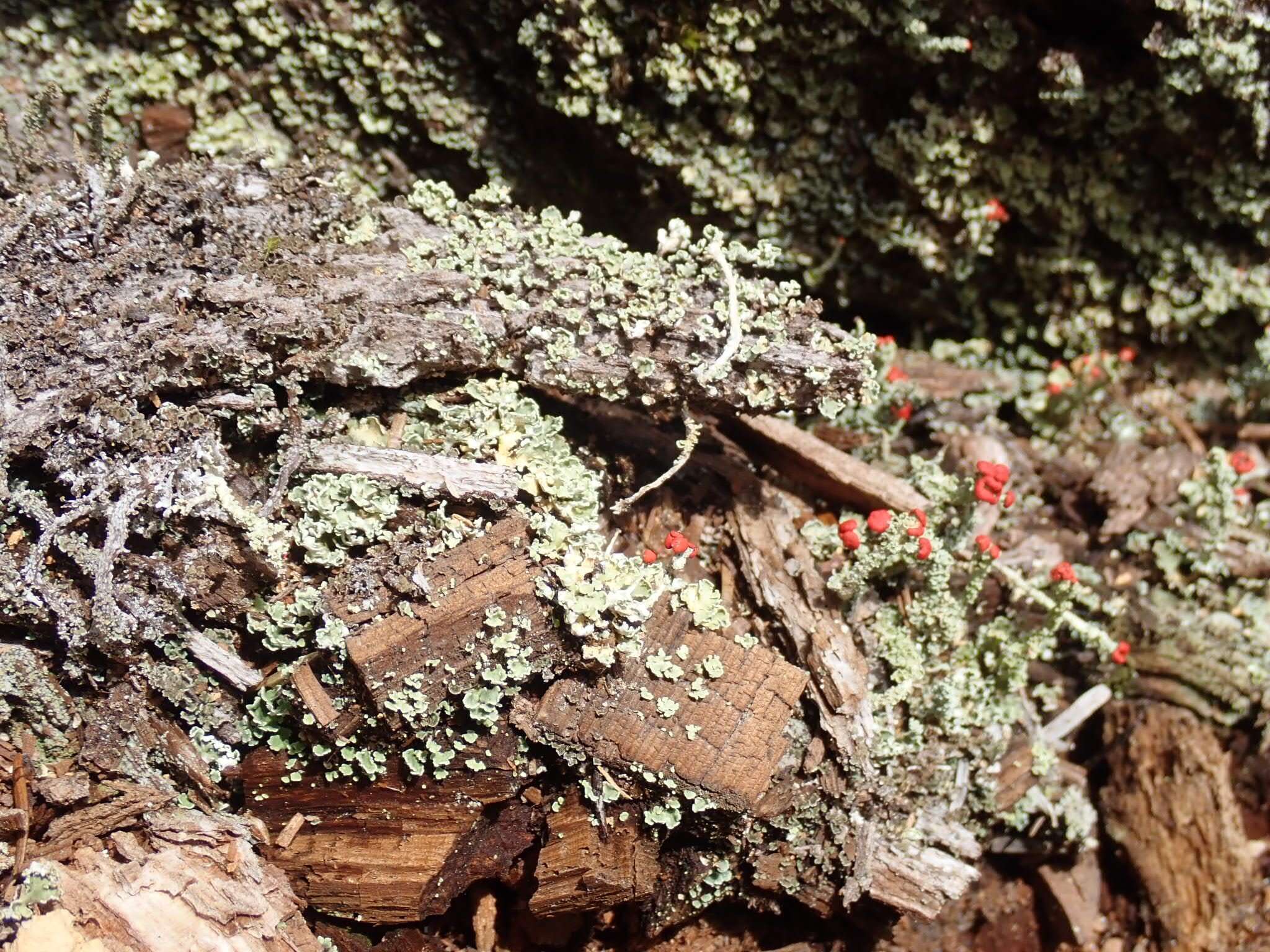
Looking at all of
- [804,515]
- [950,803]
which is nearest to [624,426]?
[804,515]

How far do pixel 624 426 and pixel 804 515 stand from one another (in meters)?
0.76

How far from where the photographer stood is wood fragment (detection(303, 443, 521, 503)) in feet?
9.36

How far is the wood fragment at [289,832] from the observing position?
111 inches

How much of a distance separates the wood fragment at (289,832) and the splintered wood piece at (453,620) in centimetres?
51

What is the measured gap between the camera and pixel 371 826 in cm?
285

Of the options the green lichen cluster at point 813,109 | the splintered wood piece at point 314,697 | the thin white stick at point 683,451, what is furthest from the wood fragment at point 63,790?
the green lichen cluster at point 813,109

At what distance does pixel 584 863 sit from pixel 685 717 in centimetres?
51

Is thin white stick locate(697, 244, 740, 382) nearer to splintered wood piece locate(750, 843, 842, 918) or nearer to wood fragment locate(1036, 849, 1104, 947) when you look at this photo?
splintered wood piece locate(750, 843, 842, 918)

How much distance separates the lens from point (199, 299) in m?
2.87

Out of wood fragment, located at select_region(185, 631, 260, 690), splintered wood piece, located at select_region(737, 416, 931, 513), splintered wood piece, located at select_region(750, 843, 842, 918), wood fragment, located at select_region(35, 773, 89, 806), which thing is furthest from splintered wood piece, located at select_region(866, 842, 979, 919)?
wood fragment, located at select_region(35, 773, 89, 806)

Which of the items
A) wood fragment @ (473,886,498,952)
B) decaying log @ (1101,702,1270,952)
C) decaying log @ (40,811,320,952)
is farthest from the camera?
decaying log @ (1101,702,1270,952)

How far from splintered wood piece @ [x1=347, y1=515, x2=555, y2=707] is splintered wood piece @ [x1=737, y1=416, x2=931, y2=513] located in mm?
1173

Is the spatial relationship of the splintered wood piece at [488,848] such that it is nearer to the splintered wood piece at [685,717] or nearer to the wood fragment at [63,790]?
the splintered wood piece at [685,717]

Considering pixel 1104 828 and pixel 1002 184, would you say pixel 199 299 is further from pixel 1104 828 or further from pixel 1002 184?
pixel 1104 828
